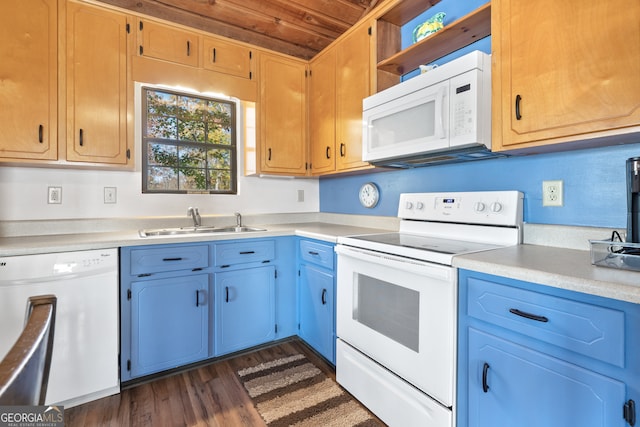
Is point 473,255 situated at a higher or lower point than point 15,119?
lower

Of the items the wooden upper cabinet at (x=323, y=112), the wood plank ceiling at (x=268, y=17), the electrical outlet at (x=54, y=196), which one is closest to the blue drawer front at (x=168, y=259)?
the electrical outlet at (x=54, y=196)

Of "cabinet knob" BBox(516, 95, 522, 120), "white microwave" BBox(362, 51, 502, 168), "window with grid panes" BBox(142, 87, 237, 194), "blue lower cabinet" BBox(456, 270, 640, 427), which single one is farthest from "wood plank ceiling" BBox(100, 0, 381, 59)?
"blue lower cabinet" BBox(456, 270, 640, 427)

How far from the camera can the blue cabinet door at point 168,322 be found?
179 cm

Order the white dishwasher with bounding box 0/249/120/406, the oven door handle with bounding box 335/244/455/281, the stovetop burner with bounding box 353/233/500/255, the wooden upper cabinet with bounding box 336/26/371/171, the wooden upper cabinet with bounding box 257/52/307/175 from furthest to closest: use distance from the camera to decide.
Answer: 1. the wooden upper cabinet with bounding box 257/52/307/175
2. the wooden upper cabinet with bounding box 336/26/371/171
3. the white dishwasher with bounding box 0/249/120/406
4. the stovetop burner with bounding box 353/233/500/255
5. the oven door handle with bounding box 335/244/455/281

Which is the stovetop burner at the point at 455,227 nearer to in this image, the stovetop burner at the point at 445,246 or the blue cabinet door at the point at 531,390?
the stovetop burner at the point at 445,246

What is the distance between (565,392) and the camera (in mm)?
901

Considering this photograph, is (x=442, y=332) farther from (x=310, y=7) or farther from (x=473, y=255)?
(x=310, y=7)

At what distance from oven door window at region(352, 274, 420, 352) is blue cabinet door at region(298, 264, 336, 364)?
1.07 feet

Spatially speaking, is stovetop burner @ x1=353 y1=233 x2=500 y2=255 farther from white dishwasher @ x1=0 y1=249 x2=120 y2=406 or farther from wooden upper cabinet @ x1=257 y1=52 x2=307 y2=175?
white dishwasher @ x1=0 y1=249 x2=120 y2=406

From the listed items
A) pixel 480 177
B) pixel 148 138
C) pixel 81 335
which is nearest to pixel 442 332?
pixel 480 177

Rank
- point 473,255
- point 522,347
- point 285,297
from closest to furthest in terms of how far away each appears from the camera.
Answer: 1. point 522,347
2. point 473,255
3. point 285,297

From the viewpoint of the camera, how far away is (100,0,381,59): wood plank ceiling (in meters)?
2.29

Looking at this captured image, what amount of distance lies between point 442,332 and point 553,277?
466 mm

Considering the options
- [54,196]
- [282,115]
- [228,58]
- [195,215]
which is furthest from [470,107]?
[54,196]
